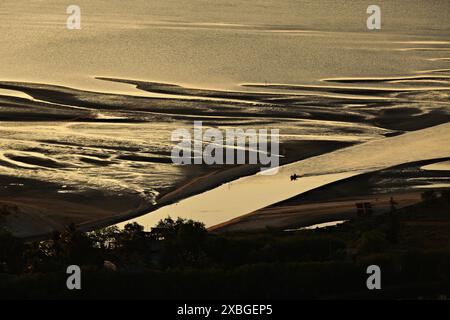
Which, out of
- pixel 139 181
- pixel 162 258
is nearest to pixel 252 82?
pixel 139 181

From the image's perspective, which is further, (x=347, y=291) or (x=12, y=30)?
(x=12, y=30)
